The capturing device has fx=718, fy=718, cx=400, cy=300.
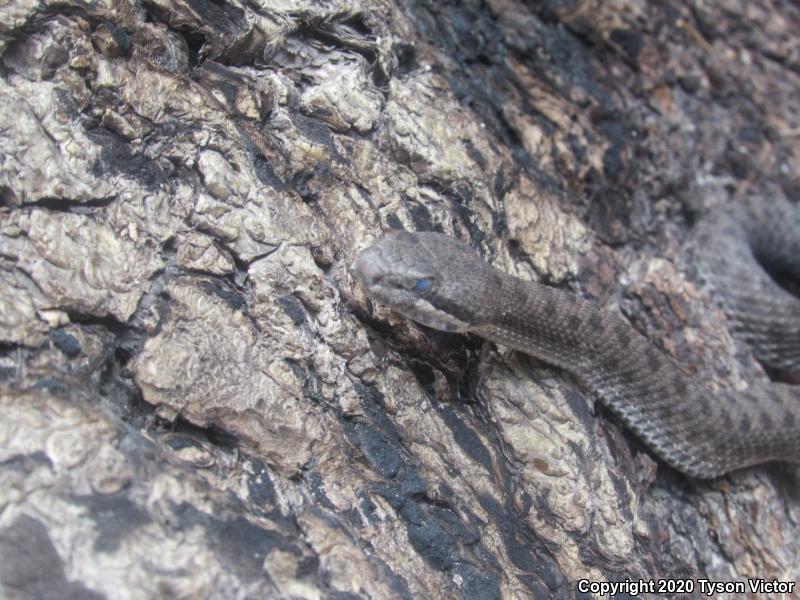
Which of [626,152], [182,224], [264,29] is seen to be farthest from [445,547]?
[626,152]

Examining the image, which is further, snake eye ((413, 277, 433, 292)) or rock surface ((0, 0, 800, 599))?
snake eye ((413, 277, 433, 292))

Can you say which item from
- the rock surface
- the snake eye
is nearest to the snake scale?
the snake eye

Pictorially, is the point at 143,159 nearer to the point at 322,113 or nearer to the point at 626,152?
the point at 322,113

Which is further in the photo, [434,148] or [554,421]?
[434,148]

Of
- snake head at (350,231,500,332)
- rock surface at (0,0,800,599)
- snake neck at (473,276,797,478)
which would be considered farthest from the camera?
snake neck at (473,276,797,478)

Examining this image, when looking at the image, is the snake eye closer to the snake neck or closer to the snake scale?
the snake scale

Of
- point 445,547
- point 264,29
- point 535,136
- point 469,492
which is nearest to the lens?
point 445,547

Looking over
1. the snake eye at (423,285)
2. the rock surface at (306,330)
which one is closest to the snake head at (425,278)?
the snake eye at (423,285)

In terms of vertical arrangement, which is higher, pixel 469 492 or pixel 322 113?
pixel 322 113

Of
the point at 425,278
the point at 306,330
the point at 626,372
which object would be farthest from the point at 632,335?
the point at 306,330
